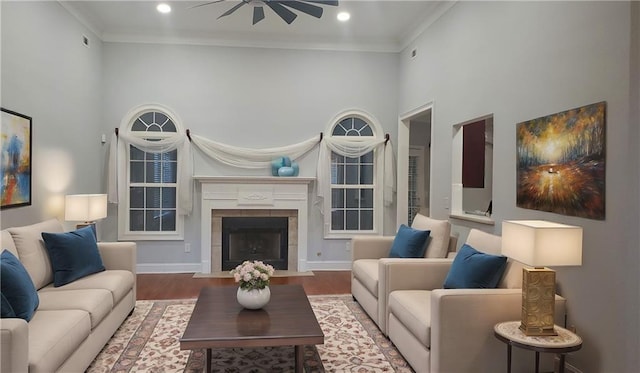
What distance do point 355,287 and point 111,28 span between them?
4.73m

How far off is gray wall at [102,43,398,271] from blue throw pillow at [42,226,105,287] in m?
2.38

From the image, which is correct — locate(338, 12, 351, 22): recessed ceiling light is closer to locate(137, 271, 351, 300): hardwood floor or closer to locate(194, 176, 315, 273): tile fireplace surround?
locate(194, 176, 315, 273): tile fireplace surround

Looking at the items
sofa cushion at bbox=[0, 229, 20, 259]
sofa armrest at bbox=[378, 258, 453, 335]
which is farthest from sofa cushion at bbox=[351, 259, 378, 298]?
sofa cushion at bbox=[0, 229, 20, 259]

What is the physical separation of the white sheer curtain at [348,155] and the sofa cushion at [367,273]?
175 cm

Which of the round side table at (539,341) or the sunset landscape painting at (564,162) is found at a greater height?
the sunset landscape painting at (564,162)

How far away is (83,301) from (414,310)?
2.38 m

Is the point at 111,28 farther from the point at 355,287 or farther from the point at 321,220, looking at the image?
the point at 355,287

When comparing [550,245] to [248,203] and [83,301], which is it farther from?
[248,203]

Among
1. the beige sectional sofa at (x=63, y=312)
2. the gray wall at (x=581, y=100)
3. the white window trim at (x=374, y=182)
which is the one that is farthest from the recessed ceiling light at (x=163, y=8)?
the gray wall at (x=581, y=100)

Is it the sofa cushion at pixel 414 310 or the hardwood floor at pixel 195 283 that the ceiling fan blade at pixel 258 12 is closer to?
the sofa cushion at pixel 414 310

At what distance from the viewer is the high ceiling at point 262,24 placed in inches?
199

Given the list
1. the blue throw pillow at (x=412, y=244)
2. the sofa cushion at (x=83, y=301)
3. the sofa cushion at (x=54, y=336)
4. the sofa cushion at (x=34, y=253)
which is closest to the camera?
the sofa cushion at (x=54, y=336)

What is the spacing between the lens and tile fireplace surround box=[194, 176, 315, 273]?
19.7ft

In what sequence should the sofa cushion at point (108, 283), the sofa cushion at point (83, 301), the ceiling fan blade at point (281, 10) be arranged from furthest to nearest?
the ceiling fan blade at point (281, 10)
the sofa cushion at point (108, 283)
the sofa cushion at point (83, 301)
